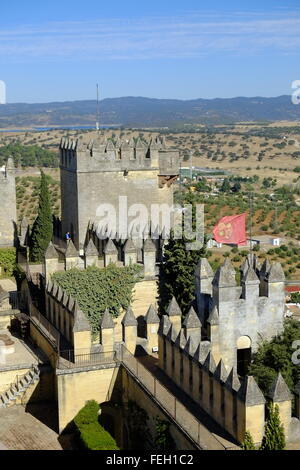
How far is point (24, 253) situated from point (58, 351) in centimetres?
1362

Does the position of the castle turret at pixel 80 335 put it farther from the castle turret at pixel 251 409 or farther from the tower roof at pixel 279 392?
the tower roof at pixel 279 392

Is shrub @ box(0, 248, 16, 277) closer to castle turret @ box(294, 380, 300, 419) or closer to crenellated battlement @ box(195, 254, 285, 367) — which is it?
crenellated battlement @ box(195, 254, 285, 367)

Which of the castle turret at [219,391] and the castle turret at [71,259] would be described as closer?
the castle turret at [219,391]

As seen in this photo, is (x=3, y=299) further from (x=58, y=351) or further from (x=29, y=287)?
(x=58, y=351)

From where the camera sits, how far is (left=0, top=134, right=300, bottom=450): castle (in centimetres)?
1586

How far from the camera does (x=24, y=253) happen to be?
34.3 metres

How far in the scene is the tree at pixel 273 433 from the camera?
1494cm

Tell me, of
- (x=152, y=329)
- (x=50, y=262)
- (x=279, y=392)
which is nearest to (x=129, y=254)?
(x=50, y=262)

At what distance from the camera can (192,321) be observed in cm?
1930

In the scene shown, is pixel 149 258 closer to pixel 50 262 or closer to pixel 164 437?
pixel 50 262

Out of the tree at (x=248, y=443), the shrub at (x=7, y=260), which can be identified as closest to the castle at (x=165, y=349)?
the tree at (x=248, y=443)

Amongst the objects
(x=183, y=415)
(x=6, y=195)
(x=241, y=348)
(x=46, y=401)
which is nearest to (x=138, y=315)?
(x=46, y=401)

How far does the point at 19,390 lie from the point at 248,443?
9843 millimetres

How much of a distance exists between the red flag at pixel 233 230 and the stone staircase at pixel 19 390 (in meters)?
8.17
